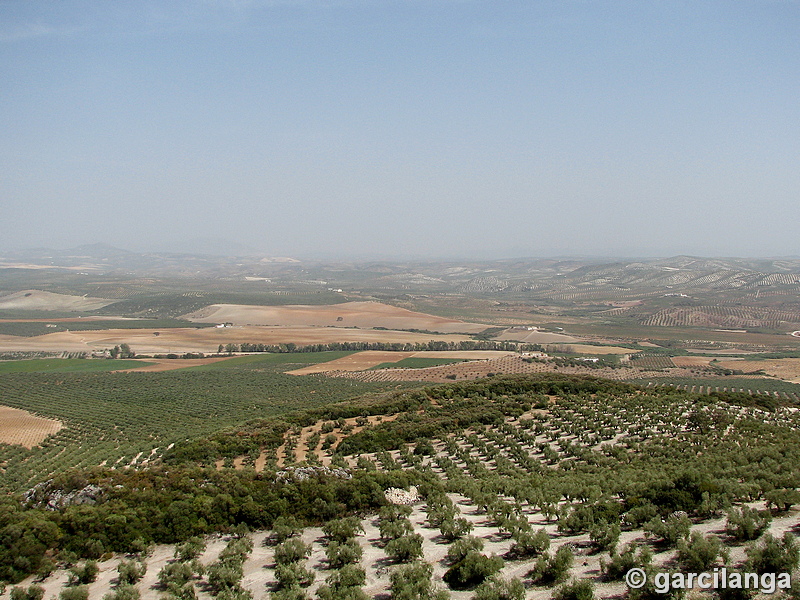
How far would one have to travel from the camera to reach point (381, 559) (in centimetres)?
1305

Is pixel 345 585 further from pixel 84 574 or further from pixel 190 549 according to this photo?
pixel 84 574

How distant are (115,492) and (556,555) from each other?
13.6 m

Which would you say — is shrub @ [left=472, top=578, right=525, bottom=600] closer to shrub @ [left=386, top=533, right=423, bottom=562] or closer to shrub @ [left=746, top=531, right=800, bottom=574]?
shrub @ [left=386, top=533, right=423, bottom=562]

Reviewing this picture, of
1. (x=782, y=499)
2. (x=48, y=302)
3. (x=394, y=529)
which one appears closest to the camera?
(x=782, y=499)

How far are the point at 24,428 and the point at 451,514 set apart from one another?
1486 inches

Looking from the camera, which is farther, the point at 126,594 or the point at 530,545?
the point at 530,545

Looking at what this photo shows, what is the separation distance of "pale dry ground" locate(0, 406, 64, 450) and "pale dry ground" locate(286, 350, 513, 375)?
3128 centimetres

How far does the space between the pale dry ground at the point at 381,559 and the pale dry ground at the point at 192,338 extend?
82.8 m

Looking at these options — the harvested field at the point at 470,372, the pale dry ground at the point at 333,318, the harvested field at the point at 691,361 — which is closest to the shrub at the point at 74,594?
the harvested field at the point at 470,372

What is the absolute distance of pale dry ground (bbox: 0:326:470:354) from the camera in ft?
307

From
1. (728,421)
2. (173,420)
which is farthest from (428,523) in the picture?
(173,420)

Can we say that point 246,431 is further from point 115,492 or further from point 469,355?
point 469,355

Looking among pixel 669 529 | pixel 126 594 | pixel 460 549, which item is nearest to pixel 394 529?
pixel 460 549

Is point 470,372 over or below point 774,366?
over
